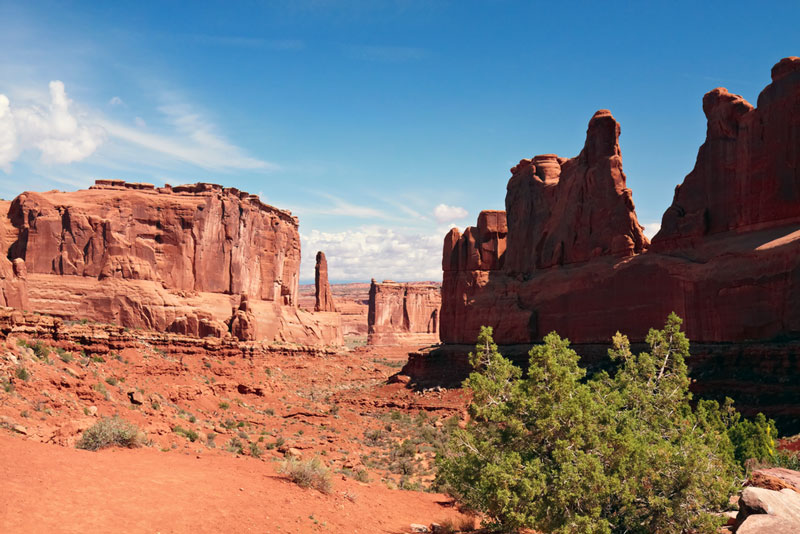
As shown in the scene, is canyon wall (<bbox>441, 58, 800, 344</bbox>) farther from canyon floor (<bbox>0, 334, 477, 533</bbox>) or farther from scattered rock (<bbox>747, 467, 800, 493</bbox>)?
scattered rock (<bbox>747, 467, 800, 493</bbox>)

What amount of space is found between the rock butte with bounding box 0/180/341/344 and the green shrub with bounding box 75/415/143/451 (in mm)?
23744

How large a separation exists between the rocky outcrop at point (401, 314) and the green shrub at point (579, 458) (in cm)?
9878

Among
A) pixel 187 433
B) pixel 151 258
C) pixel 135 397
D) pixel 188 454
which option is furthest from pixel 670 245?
pixel 151 258

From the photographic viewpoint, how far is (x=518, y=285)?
4384 cm

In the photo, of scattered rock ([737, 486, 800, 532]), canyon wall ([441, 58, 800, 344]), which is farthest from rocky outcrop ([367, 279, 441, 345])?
scattered rock ([737, 486, 800, 532])

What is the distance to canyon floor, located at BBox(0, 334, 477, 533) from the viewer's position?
397 inches

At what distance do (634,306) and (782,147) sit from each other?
10284 millimetres

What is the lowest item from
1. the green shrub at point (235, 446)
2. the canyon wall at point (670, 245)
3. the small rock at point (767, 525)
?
the green shrub at point (235, 446)

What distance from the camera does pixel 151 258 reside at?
52438mm

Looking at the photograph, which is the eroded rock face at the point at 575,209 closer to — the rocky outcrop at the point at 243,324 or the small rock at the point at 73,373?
the rocky outcrop at the point at 243,324

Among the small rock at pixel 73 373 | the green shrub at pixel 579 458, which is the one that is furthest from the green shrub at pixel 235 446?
the green shrub at pixel 579 458

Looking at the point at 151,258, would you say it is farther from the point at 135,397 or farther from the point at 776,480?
the point at 776,480

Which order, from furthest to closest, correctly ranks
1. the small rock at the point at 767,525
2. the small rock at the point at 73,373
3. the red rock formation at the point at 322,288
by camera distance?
1. the red rock formation at the point at 322,288
2. the small rock at the point at 73,373
3. the small rock at the point at 767,525

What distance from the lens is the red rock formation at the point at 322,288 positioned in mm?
80969
